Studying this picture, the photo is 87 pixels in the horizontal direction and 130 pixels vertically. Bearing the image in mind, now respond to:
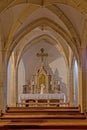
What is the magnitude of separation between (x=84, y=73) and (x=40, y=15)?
308 centimetres

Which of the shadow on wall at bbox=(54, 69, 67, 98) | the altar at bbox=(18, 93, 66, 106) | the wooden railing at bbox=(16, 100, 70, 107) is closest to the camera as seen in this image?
the wooden railing at bbox=(16, 100, 70, 107)

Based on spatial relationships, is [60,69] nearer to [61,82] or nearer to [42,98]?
[61,82]

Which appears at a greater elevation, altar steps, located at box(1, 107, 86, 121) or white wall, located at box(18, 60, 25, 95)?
white wall, located at box(18, 60, 25, 95)

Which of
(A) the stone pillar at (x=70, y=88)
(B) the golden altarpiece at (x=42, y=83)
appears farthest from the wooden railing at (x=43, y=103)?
(B) the golden altarpiece at (x=42, y=83)

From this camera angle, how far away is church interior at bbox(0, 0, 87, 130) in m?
9.26

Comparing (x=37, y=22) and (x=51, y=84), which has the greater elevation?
(x=37, y=22)

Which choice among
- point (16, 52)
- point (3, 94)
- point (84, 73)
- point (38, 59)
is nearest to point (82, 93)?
point (84, 73)

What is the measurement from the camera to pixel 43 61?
2055cm

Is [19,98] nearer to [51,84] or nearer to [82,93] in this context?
[51,84]

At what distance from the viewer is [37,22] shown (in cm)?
→ 1311

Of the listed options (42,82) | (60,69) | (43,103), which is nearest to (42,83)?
(42,82)

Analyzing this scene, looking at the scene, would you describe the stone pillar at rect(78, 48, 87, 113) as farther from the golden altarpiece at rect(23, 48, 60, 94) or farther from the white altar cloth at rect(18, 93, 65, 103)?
the golden altarpiece at rect(23, 48, 60, 94)

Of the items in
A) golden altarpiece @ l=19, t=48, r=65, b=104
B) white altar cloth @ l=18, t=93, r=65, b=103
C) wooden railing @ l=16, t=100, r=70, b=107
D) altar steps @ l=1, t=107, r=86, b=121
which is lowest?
wooden railing @ l=16, t=100, r=70, b=107

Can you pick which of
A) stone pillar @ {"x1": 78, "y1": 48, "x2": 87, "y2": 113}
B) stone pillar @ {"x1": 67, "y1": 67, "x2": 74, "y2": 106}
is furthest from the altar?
stone pillar @ {"x1": 78, "y1": 48, "x2": 87, "y2": 113}
